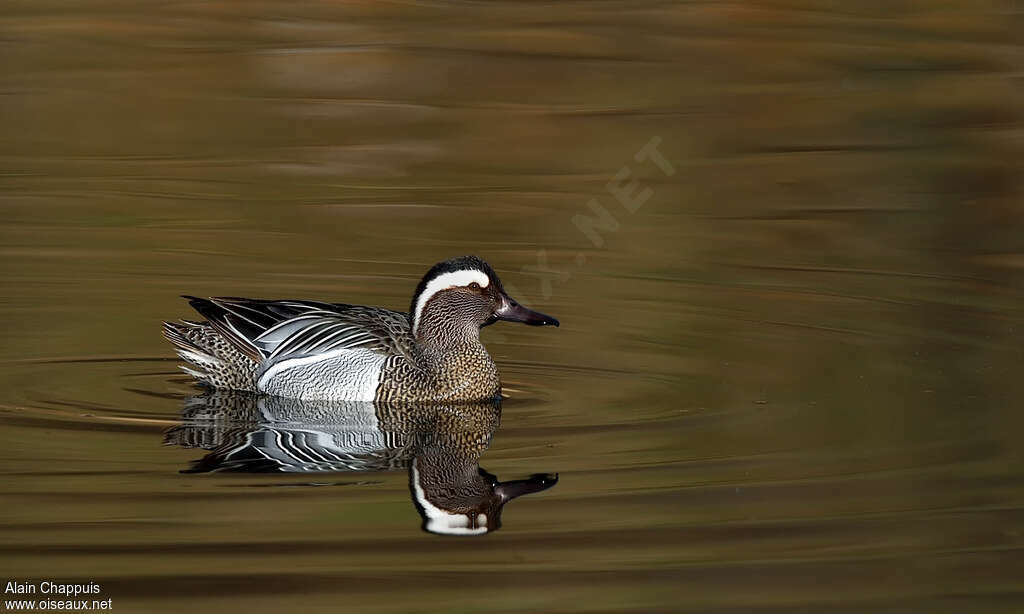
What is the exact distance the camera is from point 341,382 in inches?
413

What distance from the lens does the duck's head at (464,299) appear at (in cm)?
1066

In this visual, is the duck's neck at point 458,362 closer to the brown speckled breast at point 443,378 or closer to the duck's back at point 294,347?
the brown speckled breast at point 443,378

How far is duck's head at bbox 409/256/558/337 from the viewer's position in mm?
10664

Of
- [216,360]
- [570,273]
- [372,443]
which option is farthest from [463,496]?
[570,273]

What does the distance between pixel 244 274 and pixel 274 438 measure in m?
3.42

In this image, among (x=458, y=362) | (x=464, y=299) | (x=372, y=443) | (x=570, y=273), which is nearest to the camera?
(x=372, y=443)

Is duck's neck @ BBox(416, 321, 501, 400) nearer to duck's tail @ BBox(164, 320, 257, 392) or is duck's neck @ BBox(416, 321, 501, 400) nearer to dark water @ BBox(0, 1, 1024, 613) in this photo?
dark water @ BBox(0, 1, 1024, 613)

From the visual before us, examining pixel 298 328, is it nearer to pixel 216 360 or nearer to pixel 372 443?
pixel 216 360

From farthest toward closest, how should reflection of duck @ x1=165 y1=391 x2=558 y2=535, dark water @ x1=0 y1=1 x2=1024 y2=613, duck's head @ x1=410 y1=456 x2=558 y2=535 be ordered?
reflection of duck @ x1=165 y1=391 x2=558 y2=535, duck's head @ x1=410 y1=456 x2=558 y2=535, dark water @ x1=0 y1=1 x2=1024 y2=613

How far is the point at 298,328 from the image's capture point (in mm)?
10672

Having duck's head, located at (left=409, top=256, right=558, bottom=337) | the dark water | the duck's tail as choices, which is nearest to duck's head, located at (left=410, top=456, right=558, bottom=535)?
the dark water

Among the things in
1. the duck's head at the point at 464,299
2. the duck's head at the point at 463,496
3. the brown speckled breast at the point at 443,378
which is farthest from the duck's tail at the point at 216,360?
the duck's head at the point at 463,496

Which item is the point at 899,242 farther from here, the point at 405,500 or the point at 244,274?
the point at 405,500

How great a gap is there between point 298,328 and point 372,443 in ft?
4.62
